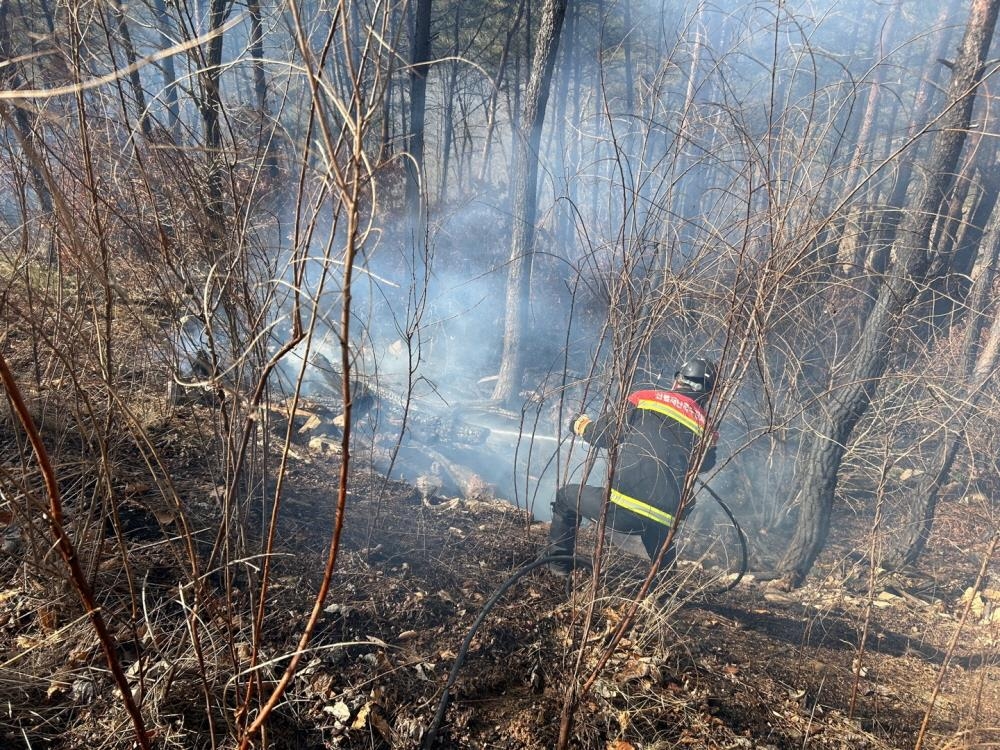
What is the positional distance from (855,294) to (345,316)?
854 cm

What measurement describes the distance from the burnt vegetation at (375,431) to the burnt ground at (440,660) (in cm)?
2

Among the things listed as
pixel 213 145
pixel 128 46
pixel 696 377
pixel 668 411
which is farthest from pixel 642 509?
pixel 128 46

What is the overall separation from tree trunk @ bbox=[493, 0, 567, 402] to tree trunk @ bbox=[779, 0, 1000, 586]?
3.92 metres

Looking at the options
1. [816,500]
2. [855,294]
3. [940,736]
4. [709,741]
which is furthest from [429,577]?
[855,294]

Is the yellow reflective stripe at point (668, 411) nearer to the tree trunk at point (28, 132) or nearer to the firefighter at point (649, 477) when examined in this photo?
the firefighter at point (649, 477)

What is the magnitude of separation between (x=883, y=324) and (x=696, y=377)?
256 centimetres

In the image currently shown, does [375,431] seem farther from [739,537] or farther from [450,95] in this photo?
[450,95]

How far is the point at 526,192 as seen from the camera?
9.65 metres

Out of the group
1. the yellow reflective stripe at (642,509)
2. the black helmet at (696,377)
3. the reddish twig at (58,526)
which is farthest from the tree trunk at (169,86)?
the black helmet at (696,377)

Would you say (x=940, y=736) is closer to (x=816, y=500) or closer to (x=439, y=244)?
(x=816, y=500)

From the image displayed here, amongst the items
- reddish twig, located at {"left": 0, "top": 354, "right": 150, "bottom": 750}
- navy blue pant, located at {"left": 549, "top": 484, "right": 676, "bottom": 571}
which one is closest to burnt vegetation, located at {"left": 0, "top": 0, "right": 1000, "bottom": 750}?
reddish twig, located at {"left": 0, "top": 354, "right": 150, "bottom": 750}

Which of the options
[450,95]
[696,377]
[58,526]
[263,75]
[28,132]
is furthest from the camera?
[450,95]

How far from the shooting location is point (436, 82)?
26.0m

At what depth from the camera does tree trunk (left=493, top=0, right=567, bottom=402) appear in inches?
342
